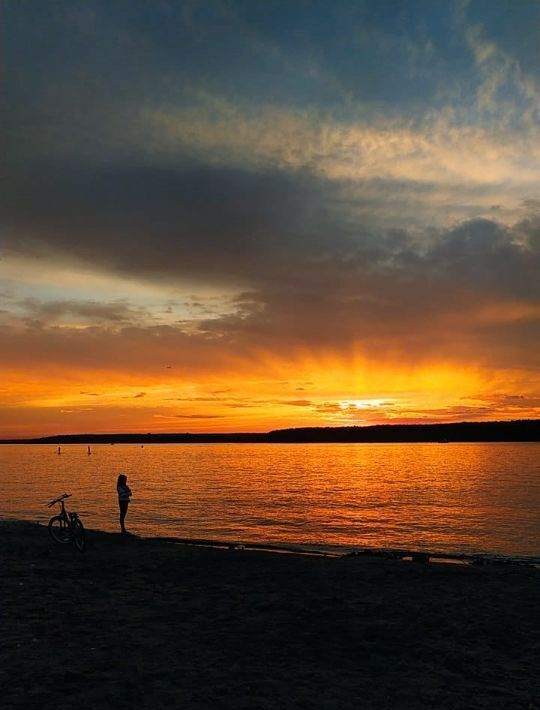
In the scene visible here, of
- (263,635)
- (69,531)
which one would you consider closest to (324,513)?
(69,531)

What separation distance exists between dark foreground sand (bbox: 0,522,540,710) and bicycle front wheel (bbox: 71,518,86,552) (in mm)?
1390

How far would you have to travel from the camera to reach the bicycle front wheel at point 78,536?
2241 centimetres

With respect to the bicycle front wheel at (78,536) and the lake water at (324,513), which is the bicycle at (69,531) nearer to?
the bicycle front wheel at (78,536)

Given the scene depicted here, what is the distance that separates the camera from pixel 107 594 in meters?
15.8

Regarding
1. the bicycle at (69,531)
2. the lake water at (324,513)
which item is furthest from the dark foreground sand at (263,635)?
the lake water at (324,513)

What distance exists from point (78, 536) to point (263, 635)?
12.9 metres

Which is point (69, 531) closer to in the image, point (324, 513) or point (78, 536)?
point (78, 536)

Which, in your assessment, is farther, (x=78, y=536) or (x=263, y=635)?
(x=78, y=536)

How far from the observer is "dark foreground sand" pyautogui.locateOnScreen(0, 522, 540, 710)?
923 cm

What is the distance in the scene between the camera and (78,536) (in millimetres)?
22688

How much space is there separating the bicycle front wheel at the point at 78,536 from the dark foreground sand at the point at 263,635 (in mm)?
1390

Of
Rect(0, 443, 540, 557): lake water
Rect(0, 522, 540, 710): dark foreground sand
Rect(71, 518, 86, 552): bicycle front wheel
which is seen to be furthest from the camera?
Rect(0, 443, 540, 557): lake water

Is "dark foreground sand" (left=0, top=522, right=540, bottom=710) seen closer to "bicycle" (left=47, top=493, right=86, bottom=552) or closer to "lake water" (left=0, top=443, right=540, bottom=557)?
"bicycle" (left=47, top=493, right=86, bottom=552)

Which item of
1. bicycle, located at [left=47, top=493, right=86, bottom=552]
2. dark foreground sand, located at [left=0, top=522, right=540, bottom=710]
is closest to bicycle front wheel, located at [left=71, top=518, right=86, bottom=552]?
bicycle, located at [left=47, top=493, right=86, bottom=552]
